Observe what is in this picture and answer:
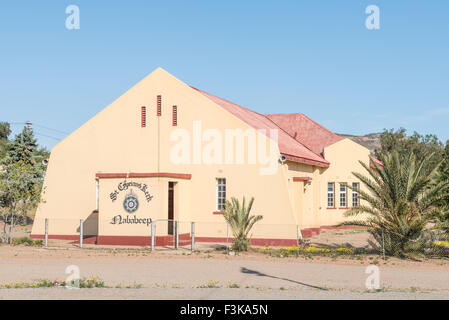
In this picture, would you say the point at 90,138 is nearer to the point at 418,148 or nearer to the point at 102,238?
the point at 102,238

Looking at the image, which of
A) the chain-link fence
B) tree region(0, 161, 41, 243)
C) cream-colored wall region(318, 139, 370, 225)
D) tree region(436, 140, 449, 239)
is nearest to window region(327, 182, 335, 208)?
cream-colored wall region(318, 139, 370, 225)

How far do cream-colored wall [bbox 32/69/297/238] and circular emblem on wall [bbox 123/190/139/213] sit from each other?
1.26 m

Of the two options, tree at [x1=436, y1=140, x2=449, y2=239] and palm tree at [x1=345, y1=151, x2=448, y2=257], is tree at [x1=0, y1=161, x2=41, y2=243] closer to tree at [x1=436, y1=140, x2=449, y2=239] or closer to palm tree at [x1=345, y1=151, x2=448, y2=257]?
palm tree at [x1=345, y1=151, x2=448, y2=257]

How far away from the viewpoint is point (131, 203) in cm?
2427

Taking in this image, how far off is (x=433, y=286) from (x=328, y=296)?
357 cm

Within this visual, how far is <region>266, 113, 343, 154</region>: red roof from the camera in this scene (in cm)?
3700

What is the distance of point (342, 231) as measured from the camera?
111 ft

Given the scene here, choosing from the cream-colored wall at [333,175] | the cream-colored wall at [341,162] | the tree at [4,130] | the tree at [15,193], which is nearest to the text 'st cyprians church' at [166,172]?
the cream-colored wall at [333,175]

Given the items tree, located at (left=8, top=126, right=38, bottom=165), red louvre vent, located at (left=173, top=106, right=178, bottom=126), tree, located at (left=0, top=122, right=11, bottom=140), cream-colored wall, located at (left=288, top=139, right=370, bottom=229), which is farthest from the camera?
tree, located at (left=0, top=122, right=11, bottom=140)

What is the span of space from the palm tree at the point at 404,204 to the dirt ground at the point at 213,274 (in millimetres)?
845

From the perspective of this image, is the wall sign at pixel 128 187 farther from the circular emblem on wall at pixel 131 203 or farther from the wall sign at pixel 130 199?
the circular emblem on wall at pixel 131 203

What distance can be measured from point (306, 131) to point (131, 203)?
18105mm

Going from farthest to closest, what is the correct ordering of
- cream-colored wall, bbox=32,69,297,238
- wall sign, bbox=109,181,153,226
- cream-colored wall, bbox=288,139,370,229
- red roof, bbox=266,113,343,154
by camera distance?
red roof, bbox=266,113,343,154 → cream-colored wall, bbox=288,139,370,229 → cream-colored wall, bbox=32,69,297,238 → wall sign, bbox=109,181,153,226

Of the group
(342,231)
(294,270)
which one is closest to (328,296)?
(294,270)
